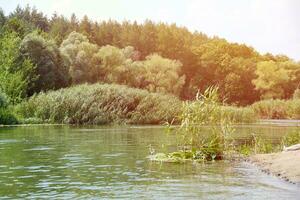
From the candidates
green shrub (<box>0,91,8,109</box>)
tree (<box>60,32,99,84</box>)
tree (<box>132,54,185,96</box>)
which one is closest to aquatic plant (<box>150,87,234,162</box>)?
green shrub (<box>0,91,8,109</box>)

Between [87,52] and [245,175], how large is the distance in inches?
1703

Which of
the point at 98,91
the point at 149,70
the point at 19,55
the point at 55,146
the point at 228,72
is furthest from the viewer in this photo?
the point at 228,72

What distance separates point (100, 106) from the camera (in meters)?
38.4

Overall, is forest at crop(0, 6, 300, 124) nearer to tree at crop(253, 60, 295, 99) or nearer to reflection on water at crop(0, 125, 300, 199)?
tree at crop(253, 60, 295, 99)

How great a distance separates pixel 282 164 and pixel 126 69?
43.2 m

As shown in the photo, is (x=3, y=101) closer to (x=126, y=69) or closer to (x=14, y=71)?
(x=14, y=71)

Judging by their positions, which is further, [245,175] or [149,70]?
[149,70]

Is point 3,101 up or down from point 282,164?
up

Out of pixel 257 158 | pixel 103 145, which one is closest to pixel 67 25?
pixel 103 145

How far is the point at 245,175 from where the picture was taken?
13.4 meters

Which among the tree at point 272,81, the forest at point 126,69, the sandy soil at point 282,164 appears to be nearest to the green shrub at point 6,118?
the forest at point 126,69

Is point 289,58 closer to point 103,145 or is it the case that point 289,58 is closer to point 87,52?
point 87,52

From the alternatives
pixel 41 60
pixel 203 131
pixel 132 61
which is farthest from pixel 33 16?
pixel 203 131

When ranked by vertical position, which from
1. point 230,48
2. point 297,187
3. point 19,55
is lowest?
point 297,187
